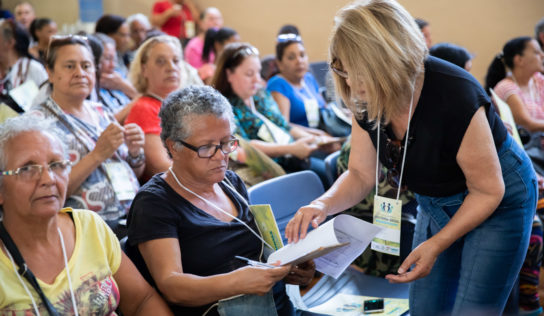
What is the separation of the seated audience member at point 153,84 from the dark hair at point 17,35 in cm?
158

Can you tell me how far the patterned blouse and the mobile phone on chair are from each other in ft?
3.83

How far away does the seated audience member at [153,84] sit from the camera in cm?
285

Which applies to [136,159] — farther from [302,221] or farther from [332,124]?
[332,124]

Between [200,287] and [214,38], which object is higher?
[214,38]

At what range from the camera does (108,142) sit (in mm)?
2457

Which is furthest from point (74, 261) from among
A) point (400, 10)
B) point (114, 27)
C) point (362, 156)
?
point (114, 27)

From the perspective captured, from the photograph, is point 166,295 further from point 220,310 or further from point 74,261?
point 74,261

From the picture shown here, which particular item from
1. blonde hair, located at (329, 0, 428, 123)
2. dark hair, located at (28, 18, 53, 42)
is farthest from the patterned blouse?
dark hair, located at (28, 18, 53, 42)

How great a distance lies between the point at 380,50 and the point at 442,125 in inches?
11.4

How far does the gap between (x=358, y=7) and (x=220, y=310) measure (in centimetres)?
94

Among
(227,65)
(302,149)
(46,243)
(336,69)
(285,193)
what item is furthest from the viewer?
(227,65)

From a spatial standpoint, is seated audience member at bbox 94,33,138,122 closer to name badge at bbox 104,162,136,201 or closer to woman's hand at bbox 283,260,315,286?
name badge at bbox 104,162,136,201

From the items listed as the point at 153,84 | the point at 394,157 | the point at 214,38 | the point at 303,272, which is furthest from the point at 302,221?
the point at 214,38

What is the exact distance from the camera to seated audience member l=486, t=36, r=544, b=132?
13.4 feet
